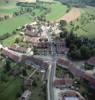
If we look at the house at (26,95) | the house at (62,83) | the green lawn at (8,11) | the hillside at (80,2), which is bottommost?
the house at (26,95)

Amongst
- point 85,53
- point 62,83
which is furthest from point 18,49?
point 62,83

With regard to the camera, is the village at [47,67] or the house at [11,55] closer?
the village at [47,67]

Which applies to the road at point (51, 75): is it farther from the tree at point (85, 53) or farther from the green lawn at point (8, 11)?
the green lawn at point (8, 11)

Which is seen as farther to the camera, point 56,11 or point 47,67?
point 56,11

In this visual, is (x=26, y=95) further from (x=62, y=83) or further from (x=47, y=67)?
(x=47, y=67)

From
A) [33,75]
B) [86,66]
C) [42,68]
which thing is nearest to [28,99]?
[33,75]

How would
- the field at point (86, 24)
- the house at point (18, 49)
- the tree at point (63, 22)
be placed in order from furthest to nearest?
the tree at point (63, 22) → the field at point (86, 24) → the house at point (18, 49)

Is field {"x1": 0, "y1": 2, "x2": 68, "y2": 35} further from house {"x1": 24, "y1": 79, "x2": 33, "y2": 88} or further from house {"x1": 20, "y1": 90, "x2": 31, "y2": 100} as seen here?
house {"x1": 20, "y1": 90, "x2": 31, "y2": 100}

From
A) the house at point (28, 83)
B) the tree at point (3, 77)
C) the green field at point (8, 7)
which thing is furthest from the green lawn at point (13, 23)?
the house at point (28, 83)
